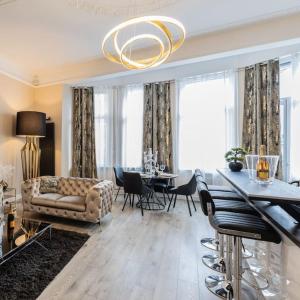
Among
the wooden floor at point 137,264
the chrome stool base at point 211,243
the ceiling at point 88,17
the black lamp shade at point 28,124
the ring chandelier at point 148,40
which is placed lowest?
the wooden floor at point 137,264

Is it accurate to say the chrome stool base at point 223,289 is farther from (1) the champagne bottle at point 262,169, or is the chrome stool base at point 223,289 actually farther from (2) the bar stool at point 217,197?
(1) the champagne bottle at point 262,169

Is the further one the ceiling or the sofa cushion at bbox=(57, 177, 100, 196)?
the sofa cushion at bbox=(57, 177, 100, 196)

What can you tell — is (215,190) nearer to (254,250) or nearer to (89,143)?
(254,250)

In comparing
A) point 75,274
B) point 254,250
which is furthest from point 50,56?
point 254,250

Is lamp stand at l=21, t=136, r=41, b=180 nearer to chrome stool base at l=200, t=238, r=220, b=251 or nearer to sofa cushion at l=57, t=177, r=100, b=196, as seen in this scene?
sofa cushion at l=57, t=177, r=100, b=196

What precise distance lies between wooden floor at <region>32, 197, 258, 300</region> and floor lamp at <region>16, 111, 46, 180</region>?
2.24 meters

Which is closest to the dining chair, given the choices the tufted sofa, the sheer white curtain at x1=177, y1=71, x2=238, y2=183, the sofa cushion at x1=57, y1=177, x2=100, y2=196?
the sheer white curtain at x1=177, y1=71, x2=238, y2=183

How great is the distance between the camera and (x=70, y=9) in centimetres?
289

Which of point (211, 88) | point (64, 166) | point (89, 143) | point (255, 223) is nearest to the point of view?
point (255, 223)

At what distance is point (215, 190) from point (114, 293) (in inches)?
66.8

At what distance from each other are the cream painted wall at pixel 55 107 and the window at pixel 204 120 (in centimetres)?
329

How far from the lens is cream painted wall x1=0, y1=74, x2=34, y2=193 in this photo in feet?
A: 14.6

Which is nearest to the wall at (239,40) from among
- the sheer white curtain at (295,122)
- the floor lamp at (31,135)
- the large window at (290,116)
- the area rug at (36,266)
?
the sheer white curtain at (295,122)

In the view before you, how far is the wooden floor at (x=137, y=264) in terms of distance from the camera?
181 centimetres
